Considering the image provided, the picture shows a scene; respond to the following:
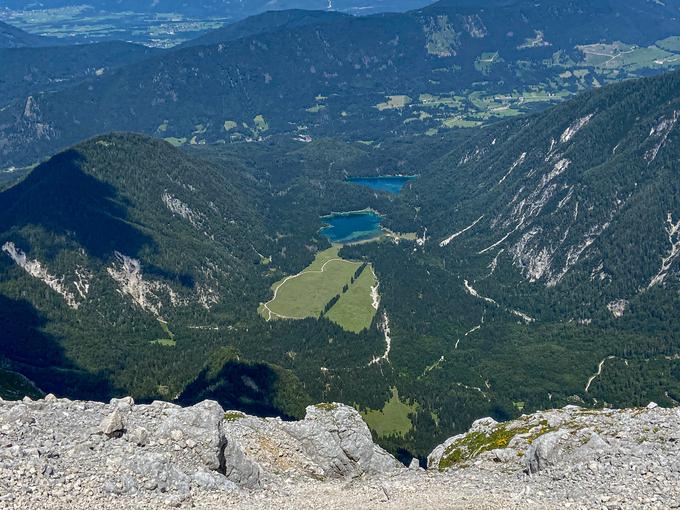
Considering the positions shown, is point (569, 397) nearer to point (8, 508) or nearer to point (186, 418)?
point (186, 418)

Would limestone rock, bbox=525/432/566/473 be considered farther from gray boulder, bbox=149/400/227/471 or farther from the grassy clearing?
the grassy clearing

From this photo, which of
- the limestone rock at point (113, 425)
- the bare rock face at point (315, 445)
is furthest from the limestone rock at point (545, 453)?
the limestone rock at point (113, 425)

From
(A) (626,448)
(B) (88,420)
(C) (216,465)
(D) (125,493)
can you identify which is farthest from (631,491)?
(B) (88,420)

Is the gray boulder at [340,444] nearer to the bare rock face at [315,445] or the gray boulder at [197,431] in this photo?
the bare rock face at [315,445]

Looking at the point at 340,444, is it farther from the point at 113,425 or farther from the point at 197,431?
the point at 113,425

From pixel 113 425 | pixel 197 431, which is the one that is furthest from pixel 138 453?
pixel 197 431

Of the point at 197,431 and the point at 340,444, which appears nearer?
the point at 197,431

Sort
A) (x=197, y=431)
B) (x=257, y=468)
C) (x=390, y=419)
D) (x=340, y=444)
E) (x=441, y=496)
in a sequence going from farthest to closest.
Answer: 1. (x=390, y=419)
2. (x=340, y=444)
3. (x=257, y=468)
4. (x=197, y=431)
5. (x=441, y=496)
